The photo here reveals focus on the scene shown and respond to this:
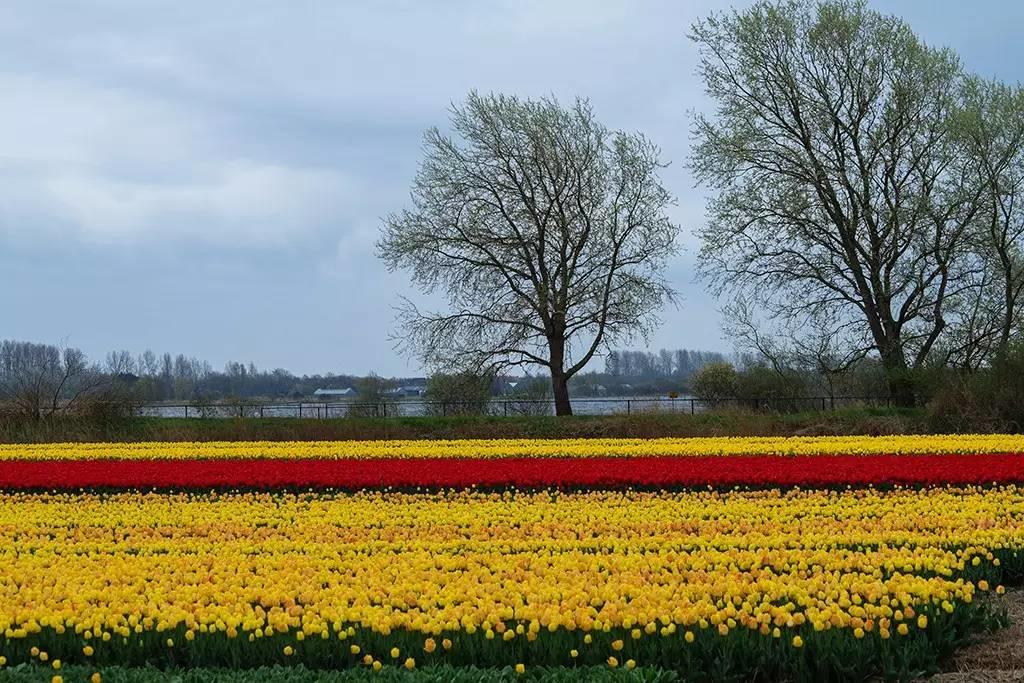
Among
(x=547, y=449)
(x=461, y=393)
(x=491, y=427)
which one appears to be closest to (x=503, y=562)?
(x=547, y=449)

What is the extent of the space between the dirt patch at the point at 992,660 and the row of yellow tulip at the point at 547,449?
10247mm

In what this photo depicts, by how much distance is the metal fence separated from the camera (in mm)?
31483

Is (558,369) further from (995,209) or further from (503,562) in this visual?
(503,562)

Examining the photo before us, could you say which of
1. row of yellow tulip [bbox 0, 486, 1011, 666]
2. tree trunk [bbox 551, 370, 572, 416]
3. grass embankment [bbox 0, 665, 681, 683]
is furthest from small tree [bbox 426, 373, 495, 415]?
grass embankment [bbox 0, 665, 681, 683]

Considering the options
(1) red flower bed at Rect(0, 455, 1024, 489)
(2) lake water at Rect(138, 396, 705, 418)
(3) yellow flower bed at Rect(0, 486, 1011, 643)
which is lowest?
(3) yellow flower bed at Rect(0, 486, 1011, 643)

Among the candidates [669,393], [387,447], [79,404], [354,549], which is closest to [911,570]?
[354,549]

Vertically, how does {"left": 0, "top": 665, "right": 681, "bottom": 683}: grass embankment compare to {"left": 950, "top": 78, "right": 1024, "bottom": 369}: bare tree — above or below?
below

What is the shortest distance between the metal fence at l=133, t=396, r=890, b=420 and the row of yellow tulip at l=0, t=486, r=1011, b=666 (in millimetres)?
18872

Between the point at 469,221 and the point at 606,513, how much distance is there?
22.9 metres

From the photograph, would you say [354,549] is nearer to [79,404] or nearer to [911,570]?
[911,570]

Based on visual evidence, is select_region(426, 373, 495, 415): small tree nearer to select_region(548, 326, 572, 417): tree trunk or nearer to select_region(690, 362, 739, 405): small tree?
select_region(548, 326, 572, 417): tree trunk

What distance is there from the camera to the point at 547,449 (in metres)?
18.4

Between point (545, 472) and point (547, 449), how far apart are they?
13.7 feet

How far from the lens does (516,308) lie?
3297cm
